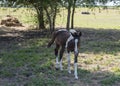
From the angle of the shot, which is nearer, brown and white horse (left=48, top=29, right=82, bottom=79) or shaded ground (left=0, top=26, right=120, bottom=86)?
shaded ground (left=0, top=26, right=120, bottom=86)

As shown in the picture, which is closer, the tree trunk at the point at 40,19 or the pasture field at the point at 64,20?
the tree trunk at the point at 40,19

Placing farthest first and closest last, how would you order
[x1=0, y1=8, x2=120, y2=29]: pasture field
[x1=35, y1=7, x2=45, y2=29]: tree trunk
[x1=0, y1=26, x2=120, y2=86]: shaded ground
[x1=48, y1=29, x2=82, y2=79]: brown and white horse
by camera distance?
[x1=0, y1=8, x2=120, y2=29]: pasture field < [x1=35, y1=7, x2=45, y2=29]: tree trunk < [x1=48, y1=29, x2=82, y2=79]: brown and white horse < [x1=0, y1=26, x2=120, y2=86]: shaded ground

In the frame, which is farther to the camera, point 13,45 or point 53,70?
point 13,45

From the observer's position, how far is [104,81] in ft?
27.6

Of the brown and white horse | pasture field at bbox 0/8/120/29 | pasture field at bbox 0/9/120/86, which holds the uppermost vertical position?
the brown and white horse

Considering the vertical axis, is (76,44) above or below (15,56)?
above

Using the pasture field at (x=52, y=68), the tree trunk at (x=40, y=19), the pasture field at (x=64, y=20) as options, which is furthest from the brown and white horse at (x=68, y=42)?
the tree trunk at (x=40, y=19)

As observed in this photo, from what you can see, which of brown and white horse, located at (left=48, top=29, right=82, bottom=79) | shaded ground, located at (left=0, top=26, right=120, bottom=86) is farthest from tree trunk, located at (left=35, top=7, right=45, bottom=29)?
brown and white horse, located at (left=48, top=29, right=82, bottom=79)

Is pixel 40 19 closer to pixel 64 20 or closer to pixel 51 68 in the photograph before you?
pixel 64 20

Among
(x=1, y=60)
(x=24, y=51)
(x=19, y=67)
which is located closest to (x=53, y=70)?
(x=19, y=67)

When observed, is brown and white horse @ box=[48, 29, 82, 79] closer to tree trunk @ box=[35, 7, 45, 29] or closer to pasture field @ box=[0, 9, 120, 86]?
pasture field @ box=[0, 9, 120, 86]

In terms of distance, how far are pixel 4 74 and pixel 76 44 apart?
210 cm

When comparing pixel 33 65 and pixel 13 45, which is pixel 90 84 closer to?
pixel 33 65

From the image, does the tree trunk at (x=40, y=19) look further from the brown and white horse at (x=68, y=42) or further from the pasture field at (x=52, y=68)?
the brown and white horse at (x=68, y=42)
